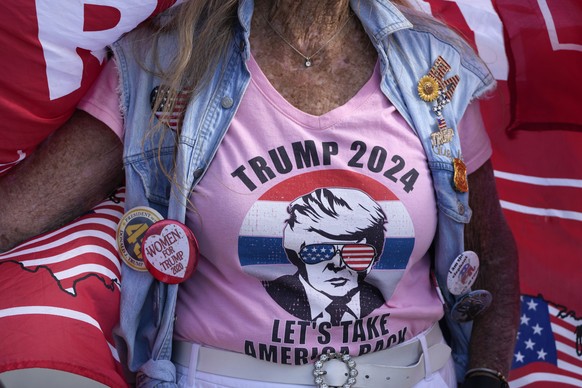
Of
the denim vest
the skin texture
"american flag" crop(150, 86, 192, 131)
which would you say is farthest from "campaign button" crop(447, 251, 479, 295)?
"american flag" crop(150, 86, 192, 131)

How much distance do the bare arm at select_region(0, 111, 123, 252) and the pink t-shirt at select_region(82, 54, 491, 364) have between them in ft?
0.76

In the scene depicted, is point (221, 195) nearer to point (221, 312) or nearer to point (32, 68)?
point (221, 312)

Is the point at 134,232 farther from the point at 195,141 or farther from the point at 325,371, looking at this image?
the point at 325,371

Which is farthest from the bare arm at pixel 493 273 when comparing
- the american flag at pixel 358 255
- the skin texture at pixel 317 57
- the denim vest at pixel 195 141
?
the american flag at pixel 358 255

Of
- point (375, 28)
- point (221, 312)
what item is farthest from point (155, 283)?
point (375, 28)

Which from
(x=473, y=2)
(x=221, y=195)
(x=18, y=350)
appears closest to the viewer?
(x=18, y=350)

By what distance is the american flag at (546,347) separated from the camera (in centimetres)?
229

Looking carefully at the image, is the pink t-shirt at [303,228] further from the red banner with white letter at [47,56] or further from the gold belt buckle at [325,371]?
the red banner with white letter at [47,56]

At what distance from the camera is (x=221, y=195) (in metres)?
1.78

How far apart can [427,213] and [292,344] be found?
1.30 feet

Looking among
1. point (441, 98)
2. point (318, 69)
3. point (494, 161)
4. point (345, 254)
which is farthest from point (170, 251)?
point (494, 161)

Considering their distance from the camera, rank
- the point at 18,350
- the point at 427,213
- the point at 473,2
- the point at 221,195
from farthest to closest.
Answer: the point at 473,2
the point at 427,213
the point at 221,195
the point at 18,350

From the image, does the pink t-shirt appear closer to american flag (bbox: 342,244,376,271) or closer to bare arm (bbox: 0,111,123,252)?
american flag (bbox: 342,244,376,271)

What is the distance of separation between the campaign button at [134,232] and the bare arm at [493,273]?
30.7 inches
